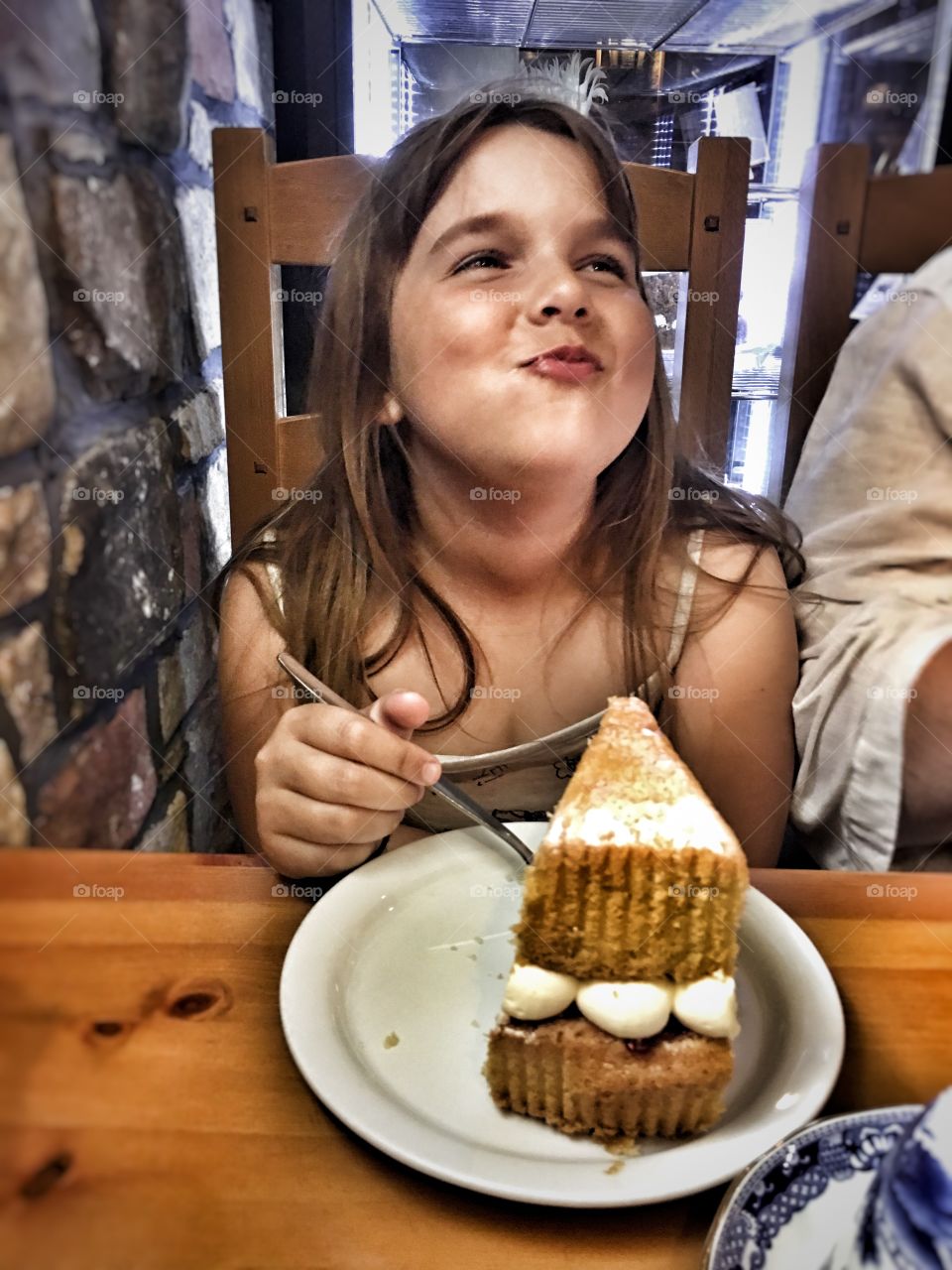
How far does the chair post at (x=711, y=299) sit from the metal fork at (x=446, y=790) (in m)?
0.32

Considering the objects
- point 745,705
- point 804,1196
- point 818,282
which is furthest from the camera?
point 745,705

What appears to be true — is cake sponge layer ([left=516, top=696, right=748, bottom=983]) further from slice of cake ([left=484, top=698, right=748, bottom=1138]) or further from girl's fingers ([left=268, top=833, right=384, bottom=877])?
girl's fingers ([left=268, top=833, right=384, bottom=877])

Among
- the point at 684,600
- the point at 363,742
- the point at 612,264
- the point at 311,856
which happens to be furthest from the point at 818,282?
the point at 311,856

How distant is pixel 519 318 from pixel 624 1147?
0.55m

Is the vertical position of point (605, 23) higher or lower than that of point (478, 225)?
higher

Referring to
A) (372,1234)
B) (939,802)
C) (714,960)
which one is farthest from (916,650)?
(372,1234)

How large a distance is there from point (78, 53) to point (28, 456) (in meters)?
0.23

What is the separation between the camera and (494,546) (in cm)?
71

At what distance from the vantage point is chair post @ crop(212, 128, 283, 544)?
62cm

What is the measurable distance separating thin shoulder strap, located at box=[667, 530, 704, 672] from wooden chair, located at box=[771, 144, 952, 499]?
0.09 m

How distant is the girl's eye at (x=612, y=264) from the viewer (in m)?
0.64

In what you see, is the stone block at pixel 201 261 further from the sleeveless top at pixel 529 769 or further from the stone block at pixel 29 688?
the sleeveless top at pixel 529 769

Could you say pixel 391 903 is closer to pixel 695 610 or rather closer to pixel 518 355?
pixel 695 610

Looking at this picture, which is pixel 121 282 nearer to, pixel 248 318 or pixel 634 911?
pixel 248 318
